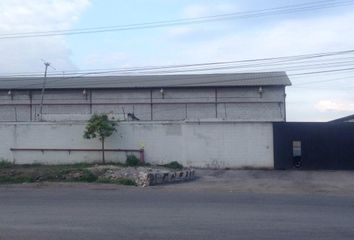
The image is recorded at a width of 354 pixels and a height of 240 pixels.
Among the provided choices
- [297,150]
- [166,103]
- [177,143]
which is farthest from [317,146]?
[166,103]

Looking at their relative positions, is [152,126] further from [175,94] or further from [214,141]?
[175,94]

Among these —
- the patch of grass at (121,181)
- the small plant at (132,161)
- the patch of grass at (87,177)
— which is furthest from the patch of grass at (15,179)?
the small plant at (132,161)

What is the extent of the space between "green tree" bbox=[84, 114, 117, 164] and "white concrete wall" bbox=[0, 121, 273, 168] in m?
1.10

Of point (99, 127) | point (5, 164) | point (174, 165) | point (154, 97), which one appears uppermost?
point (154, 97)

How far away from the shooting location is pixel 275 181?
29.1 metres

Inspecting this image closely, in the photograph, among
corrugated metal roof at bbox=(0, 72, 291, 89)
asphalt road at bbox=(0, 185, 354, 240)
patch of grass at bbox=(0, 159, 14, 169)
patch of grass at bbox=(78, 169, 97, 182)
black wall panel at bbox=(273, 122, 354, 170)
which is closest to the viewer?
asphalt road at bbox=(0, 185, 354, 240)

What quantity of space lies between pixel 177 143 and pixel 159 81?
20.8 meters

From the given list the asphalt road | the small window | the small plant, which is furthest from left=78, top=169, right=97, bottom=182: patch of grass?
the small window

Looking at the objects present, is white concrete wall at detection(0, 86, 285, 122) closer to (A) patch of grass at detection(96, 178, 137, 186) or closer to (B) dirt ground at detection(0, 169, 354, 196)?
(B) dirt ground at detection(0, 169, 354, 196)

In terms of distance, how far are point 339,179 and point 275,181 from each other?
11.8 ft

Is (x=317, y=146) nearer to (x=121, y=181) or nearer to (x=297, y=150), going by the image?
(x=297, y=150)

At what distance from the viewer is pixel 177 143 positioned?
3638 cm

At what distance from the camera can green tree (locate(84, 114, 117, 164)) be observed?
114 ft

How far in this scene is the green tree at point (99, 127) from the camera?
1364 inches
